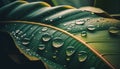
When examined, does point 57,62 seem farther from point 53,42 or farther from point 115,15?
point 115,15

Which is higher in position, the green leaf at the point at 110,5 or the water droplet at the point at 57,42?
the green leaf at the point at 110,5

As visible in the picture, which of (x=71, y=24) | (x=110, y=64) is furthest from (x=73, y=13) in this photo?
(x=110, y=64)

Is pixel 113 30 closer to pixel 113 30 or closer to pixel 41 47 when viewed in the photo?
pixel 113 30

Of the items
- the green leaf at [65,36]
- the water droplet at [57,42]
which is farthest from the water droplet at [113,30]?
the water droplet at [57,42]

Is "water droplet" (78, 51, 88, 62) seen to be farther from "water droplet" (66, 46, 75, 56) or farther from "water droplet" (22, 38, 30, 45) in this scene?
"water droplet" (22, 38, 30, 45)

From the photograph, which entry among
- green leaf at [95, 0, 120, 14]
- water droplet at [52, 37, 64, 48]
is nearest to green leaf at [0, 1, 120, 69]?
water droplet at [52, 37, 64, 48]

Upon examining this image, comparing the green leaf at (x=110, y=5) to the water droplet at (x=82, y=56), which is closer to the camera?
the water droplet at (x=82, y=56)

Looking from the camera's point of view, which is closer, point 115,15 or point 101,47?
point 101,47

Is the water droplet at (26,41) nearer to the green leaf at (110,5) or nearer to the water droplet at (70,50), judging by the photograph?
the water droplet at (70,50)
